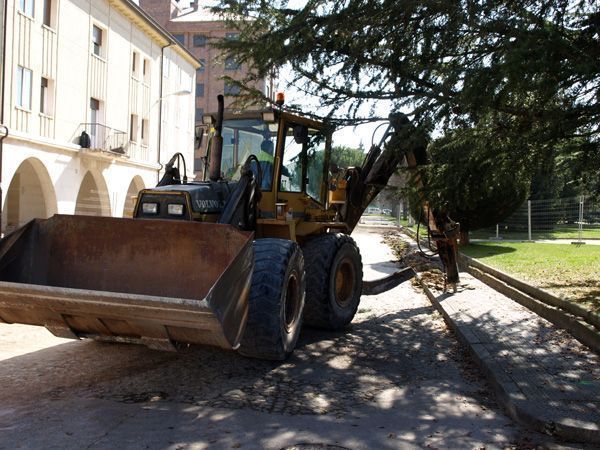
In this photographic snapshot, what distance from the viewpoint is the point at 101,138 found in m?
24.6

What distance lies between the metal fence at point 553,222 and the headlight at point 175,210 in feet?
50.8

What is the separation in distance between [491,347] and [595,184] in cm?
392

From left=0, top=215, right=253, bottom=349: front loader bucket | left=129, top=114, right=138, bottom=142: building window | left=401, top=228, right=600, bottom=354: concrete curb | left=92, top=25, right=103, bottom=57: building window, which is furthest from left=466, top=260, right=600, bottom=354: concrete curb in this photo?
left=129, top=114, right=138, bottom=142: building window

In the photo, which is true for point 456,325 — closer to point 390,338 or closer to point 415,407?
point 390,338

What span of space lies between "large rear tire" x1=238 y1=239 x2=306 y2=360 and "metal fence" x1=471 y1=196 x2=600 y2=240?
49.9 feet

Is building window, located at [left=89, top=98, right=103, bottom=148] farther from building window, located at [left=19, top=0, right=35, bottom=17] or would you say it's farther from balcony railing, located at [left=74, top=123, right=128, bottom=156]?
building window, located at [left=19, top=0, right=35, bottom=17]

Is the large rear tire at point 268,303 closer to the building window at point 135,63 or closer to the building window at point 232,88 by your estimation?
the building window at point 232,88

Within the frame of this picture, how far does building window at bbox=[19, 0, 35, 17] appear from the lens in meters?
19.3

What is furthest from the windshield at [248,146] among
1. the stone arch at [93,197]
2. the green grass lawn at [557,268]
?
the stone arch at [93,197]

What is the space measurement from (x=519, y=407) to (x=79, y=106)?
21.5 metres

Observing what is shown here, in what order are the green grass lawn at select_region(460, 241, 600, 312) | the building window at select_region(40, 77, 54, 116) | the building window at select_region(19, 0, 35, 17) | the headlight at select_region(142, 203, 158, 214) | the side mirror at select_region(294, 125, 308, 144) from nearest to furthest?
the headlight at select_region(142, 203, 158, 214)
the side mirror at select_region(294, 125, 308, 144)
the green grass lawn at select_region(460, 241, 600, 312)
the building window at select_region(19, 0, 35, 17)
the building window at select_region(40, 77, 54, 116)

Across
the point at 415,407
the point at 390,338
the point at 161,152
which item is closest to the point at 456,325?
the point at 390,338

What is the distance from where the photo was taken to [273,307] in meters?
5.62

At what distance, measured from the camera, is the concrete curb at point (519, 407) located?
445 cm
